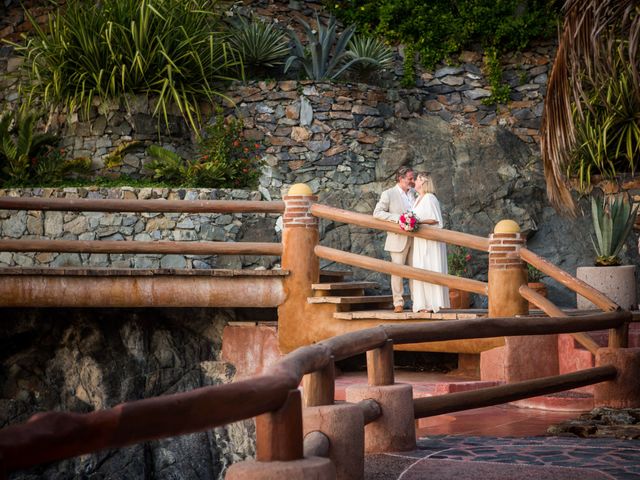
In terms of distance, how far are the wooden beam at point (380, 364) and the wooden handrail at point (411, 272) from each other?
350 centimetres

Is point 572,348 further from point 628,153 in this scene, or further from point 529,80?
point 529,80

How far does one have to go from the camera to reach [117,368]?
33.3ft

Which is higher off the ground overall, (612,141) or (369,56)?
(369,56)

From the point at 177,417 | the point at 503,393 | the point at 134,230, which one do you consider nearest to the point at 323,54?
the point at 134,230

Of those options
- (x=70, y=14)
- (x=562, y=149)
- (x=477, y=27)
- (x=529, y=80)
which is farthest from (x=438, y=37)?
(x=562, y=149)

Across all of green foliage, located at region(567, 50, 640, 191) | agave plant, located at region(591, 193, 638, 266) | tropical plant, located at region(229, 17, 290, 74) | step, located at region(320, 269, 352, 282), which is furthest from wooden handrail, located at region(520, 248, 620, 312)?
tropical plant, located at region(229, 17, 290, 74)

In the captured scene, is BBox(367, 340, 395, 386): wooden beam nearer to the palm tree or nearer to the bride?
the palm tree

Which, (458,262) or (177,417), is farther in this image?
(458,262)

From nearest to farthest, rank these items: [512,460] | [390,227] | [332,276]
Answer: [512,460], [390,227], [332,276]

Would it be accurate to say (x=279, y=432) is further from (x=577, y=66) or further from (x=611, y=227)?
(x=611, y=227)

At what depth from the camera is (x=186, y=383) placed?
1024cm

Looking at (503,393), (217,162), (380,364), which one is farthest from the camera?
(217,162)

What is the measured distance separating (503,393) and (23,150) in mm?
9852

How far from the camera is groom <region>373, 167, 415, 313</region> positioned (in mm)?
9367
